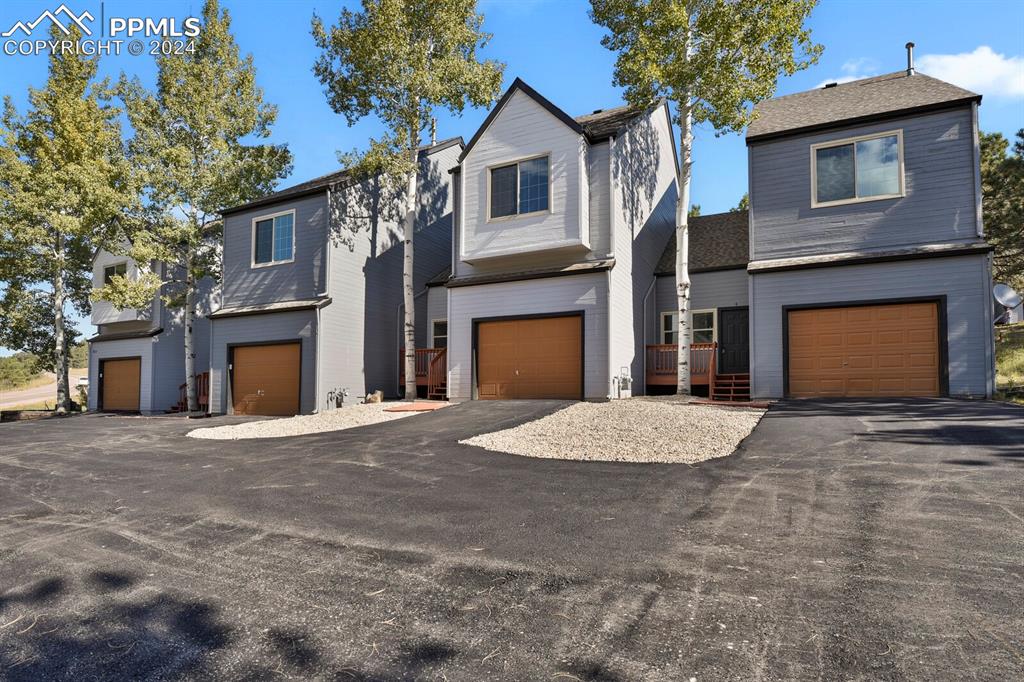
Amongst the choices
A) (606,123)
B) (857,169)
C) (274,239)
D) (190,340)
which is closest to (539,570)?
(857,169)

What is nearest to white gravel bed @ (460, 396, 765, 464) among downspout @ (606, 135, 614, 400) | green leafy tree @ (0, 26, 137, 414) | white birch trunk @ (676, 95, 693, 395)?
downspout @ (606, 135, 614, 400)

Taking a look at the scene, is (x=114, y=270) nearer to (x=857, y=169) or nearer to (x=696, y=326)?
(x=696, y=326)

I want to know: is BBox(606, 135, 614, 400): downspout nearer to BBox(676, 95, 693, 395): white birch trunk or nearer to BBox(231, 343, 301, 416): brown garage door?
BBox(676, 95, 693, 395): white birch trunk

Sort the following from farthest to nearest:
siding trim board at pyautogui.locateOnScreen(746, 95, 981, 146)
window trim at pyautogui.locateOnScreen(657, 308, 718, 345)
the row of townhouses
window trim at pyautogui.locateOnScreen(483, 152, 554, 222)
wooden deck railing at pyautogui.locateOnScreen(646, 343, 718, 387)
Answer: window trim at pyautogui.locateOnScreen(657, 308, 718, 345) → wooden deck railing at pyautogui.locateOnScreen(646, 343, 718, 387) → window trim at pyautogui.locateOnScreen(483, 152, 554, 222) → the row of townhouses → siding trim board at pyautogui.locateOnScreen(746, 95, 981, 146)

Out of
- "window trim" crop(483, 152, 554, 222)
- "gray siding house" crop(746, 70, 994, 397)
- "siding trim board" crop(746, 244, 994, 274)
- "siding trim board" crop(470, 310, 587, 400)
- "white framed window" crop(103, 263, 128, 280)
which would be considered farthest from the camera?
"white framed window" crop(103, 263, 128, 280)

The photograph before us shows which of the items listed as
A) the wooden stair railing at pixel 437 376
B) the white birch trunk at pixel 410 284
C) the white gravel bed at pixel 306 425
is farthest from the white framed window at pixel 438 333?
the white gravel bed at pixel 306 425

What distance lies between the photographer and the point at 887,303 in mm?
12531

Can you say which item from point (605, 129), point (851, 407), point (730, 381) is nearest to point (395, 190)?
point (605, 129)

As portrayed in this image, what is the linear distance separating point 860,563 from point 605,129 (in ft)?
45.3

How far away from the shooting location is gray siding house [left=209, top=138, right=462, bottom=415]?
54.6 ft

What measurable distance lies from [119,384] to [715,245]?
25.1 metres

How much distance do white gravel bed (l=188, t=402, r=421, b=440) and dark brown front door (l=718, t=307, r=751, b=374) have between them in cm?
943

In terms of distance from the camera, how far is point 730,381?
15102 millimetres

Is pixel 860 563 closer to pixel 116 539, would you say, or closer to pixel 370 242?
pixel 116 539
